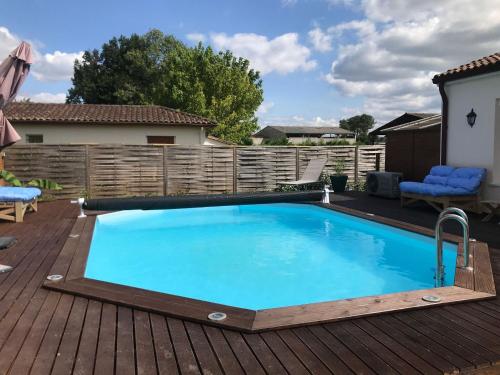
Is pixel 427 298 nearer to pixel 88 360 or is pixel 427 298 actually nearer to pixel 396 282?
pixel 396 282

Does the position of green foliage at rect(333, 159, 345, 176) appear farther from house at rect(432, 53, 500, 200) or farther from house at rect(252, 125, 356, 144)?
house at rect(252, 125, 356, 144)

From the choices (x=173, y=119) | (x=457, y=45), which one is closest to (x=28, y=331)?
(x=457, y=45)

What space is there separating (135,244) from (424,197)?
238 inches

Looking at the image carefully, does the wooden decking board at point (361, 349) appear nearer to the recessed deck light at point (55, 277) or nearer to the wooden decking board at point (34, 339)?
the wooden decking board at point (34, 339)

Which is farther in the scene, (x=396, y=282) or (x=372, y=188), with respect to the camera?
(x=372, y=188)

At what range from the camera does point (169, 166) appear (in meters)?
12.2

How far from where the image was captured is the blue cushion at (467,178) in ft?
26.7

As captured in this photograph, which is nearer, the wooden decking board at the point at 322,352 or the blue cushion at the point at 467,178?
the wooden decking board at the point at 322,352

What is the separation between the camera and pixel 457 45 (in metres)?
12.6

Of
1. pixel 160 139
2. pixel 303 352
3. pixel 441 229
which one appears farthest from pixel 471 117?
pixel 160 139

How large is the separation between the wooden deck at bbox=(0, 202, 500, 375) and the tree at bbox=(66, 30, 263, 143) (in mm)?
23540

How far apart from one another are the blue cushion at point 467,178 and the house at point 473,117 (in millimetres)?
313

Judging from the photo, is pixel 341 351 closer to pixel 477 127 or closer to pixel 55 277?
pixel 55 277

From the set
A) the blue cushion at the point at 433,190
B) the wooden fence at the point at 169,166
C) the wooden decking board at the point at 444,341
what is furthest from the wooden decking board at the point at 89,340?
the wooden fence at the point at 169,166
